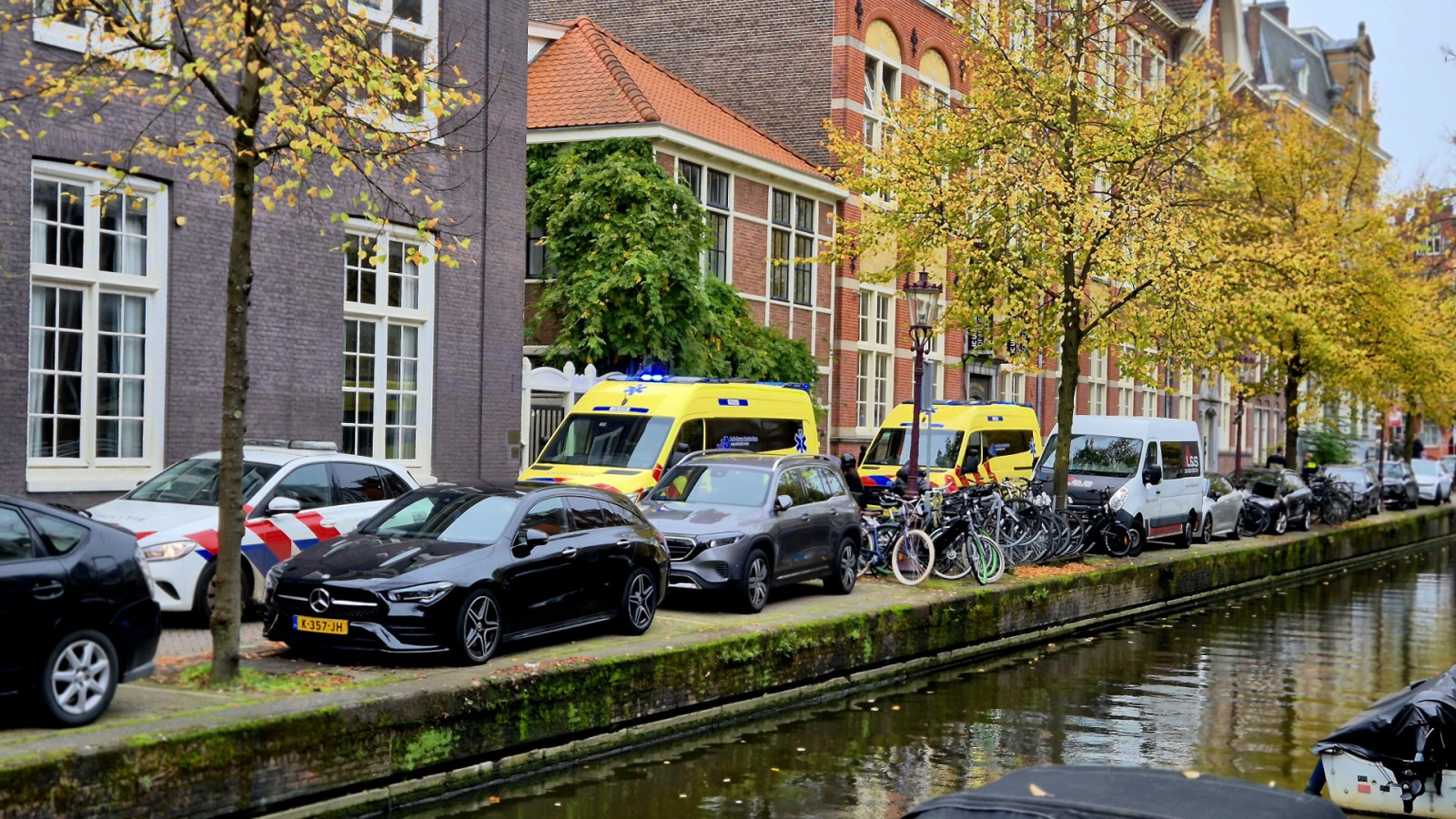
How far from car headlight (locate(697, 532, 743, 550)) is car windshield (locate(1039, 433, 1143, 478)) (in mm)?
11901

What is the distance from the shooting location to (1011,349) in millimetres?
24062

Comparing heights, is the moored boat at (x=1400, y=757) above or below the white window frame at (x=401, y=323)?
below

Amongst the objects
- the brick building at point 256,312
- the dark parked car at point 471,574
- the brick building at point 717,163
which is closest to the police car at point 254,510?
the dark parked car at point 471,574

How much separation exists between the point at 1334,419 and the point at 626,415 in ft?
125

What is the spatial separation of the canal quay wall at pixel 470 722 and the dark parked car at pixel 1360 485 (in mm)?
24676

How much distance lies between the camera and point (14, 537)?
28.8 feet

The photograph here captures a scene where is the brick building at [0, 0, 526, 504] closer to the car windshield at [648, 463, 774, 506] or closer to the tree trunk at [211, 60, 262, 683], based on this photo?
the tree trunk at [211, 60, 262, 683]

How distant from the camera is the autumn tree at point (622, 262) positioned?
25203 mm

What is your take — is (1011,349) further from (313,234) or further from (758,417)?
(313,234)

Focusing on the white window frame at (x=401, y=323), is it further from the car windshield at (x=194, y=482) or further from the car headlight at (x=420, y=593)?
the car headlight at (x=420, y=593)

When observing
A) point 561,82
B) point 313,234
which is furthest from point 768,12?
point 313,234

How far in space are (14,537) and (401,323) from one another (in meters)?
11.3

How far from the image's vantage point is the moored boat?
9.33 metres

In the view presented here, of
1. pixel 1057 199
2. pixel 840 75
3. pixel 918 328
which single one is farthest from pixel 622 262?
pixel 840 75
